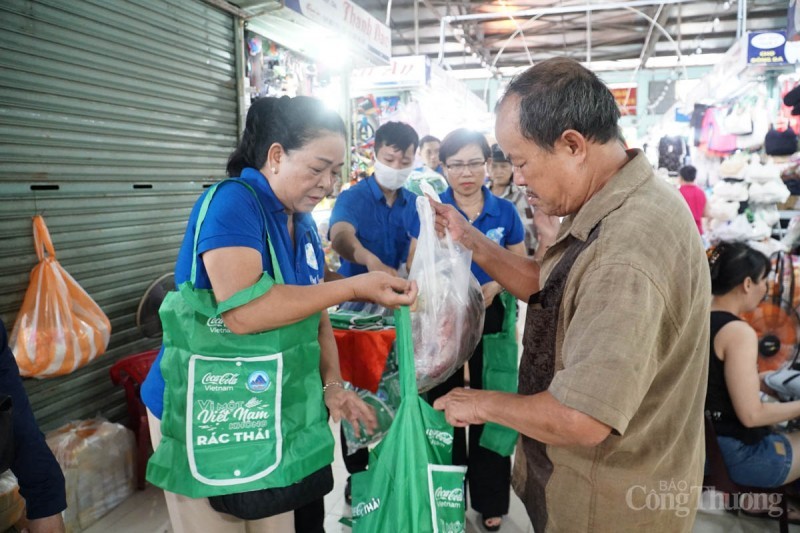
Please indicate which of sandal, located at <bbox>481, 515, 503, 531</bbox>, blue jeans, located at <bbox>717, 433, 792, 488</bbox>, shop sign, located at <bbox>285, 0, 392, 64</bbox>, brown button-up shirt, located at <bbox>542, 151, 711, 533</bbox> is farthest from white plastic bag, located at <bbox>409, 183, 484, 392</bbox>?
shop sign, located at <bbox>285, 0, 392, 64</bbox>

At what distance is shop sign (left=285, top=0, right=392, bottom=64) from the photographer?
4.03m

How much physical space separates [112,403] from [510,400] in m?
2.77

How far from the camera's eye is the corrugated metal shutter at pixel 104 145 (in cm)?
254

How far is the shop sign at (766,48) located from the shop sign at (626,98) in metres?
9.58

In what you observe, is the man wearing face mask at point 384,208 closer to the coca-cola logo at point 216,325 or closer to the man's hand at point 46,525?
the coca-cola logo at point 216,325

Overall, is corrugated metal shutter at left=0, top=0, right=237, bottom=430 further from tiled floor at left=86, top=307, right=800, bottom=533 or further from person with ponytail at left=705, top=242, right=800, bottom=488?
person with ponytail at left=705, top=242, right=800, bottom=488

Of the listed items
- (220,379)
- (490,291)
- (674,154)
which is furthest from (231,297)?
(674,154)

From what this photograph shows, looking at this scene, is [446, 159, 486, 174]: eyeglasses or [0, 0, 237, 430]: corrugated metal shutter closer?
[0, 0, 237, 430]: corrugated metal shutter

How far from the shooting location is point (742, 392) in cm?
224

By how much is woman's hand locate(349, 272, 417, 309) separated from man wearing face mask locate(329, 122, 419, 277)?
1487 millimetres

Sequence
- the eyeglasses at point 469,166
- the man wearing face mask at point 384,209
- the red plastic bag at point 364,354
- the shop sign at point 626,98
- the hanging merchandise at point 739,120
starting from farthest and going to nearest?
the shop sign at point 626,98 < the hanging merchandise at point 739,120 < the man wearing face mask at point 384,209 < the eyeglasses at point 469,166 < the red plastic bag at point 364,354

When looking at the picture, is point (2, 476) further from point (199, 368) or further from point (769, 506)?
point (769, 506)

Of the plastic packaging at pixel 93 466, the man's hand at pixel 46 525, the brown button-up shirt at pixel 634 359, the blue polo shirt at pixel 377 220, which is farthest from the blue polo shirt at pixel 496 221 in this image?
the plastic packaging at pixel 93 466

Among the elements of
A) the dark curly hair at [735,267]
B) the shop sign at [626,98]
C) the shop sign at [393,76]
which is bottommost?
the dark curly hair at [735,267]
